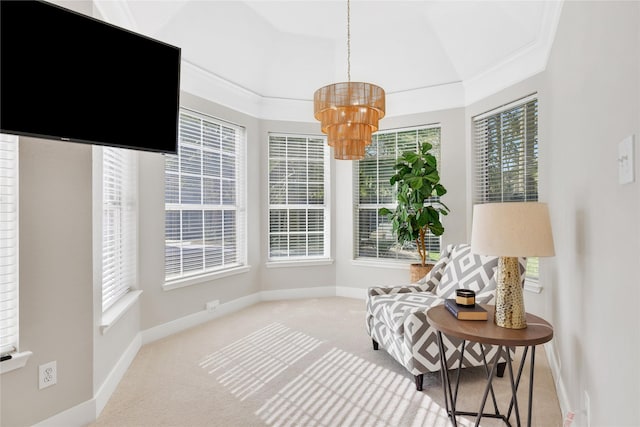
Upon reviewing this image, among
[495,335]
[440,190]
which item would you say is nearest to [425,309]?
[495,335]

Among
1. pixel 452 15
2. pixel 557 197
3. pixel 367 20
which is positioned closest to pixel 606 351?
pixel 557 197

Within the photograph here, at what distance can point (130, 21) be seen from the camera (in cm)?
270

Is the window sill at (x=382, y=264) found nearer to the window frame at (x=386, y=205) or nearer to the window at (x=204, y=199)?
the window frame at (x=386, y=205)

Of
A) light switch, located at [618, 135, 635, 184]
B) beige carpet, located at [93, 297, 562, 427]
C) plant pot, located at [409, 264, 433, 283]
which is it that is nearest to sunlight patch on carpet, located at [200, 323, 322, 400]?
beige carpet, located at [93, 297, 562, 427]

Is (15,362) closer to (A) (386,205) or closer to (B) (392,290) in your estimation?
(B) (392,290)

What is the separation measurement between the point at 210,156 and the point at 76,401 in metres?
2.69

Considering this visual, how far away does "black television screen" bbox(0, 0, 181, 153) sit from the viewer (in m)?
1.61

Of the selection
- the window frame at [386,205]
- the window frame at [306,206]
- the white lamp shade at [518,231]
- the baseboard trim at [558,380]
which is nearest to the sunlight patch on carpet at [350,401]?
the baseboard trim at [558,380]

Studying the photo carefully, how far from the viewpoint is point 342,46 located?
4.31 metres

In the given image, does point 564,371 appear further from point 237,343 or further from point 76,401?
point 76,401

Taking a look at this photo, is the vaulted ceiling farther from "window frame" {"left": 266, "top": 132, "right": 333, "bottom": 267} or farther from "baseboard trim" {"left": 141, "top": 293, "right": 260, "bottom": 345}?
"baseboard trim" {"left": 141, "top": 293, "right": 260, "bottom": 345}

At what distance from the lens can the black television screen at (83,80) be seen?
1613 mm

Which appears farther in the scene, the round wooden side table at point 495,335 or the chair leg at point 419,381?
the chair leg at point 419,381

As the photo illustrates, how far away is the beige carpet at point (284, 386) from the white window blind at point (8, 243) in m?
0.76
